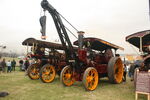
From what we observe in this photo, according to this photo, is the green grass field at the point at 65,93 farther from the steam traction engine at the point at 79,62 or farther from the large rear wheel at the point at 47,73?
the large rear wheel at the point at 47,73

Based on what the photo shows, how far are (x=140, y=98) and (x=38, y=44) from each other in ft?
18.8

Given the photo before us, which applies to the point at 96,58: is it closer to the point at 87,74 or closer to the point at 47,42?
the point at 87,74

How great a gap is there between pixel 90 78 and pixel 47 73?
2.81 metres

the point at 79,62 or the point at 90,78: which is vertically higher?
the point at 79,62

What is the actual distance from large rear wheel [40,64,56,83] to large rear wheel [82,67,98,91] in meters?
2.62

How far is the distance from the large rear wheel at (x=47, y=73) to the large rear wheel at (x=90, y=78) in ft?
8.61

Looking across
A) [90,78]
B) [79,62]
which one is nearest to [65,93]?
[90,78]

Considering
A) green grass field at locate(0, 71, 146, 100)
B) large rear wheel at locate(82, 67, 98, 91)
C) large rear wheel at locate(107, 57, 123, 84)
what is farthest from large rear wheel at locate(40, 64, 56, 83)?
large rear wheel at locate(107, 57, 123, 84)

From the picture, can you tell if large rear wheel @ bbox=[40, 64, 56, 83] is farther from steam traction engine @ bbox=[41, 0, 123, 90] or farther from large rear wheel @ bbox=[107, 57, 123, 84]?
large rear wheel @ bbox=[107, 57, 123, 84]

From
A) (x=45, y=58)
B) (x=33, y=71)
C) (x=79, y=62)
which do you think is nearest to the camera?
(x=79, y=62)

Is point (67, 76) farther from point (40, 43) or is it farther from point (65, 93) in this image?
point (40, 43)

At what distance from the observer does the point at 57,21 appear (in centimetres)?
692

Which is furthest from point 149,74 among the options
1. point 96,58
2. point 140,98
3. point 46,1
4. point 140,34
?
point 46,1

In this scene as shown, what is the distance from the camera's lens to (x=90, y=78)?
617 cm
